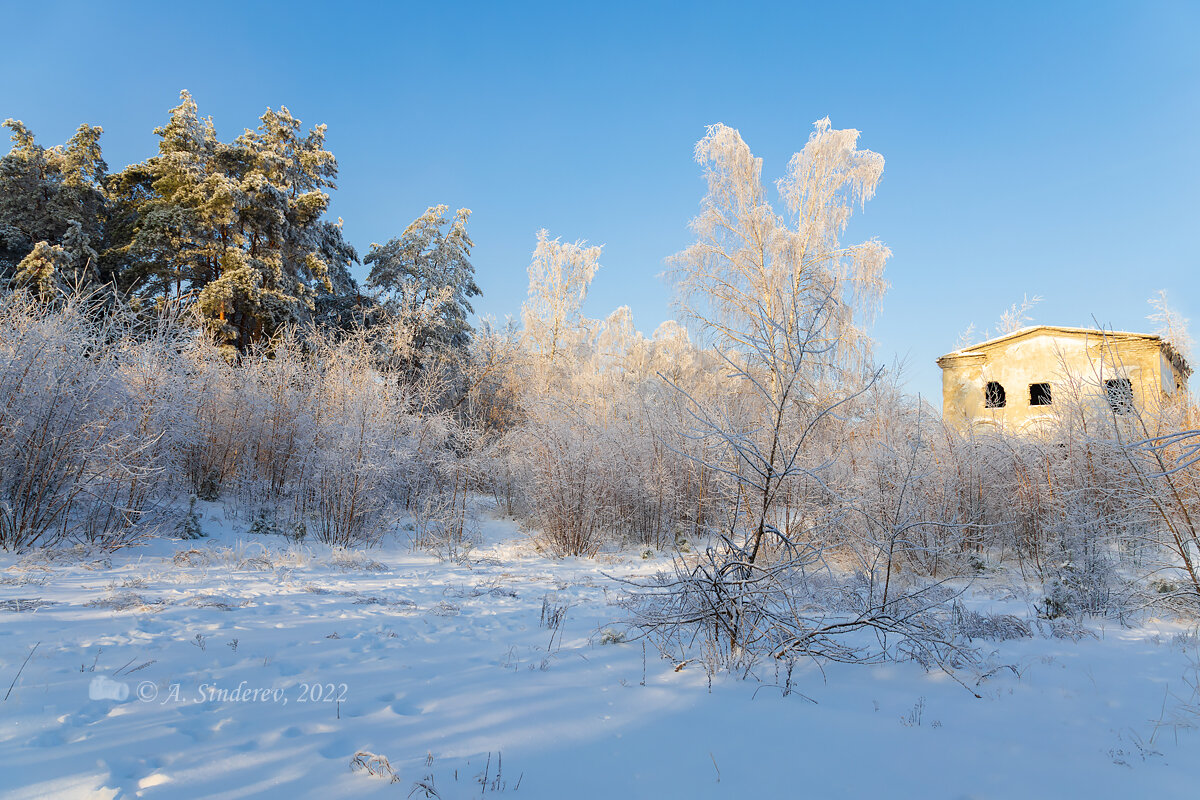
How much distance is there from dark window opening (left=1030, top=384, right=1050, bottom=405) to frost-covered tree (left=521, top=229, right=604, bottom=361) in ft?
50.6

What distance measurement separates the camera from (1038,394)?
62.3 ft

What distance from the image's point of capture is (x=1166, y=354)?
693 inches

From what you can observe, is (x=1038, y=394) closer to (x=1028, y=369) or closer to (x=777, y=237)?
(x=1028, y=369)

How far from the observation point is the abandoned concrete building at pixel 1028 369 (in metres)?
17.1

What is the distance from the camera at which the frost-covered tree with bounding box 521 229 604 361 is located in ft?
72.8

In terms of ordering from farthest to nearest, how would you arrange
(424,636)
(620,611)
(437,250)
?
(437,250) → (620,611) → (424,636)

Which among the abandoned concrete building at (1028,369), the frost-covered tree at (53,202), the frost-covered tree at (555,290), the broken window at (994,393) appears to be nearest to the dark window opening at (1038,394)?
the abandoned concrete building at (1028,369)

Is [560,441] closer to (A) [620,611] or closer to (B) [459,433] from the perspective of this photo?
(B) [459,433]

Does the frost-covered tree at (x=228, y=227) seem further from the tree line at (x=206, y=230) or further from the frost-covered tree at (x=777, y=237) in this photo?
the frost-covered tree at (x=777, y=237)

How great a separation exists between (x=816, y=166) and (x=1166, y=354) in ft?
41.1

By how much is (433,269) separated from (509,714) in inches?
834

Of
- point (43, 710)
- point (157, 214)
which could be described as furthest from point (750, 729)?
point (157, 214)

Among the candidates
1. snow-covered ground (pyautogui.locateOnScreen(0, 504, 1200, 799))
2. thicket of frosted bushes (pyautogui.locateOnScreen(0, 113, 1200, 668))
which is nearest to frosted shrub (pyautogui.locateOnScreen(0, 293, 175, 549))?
thicket of frosted bushes (pyautogui.locateOnScreen(0, 113, 1200, 668))

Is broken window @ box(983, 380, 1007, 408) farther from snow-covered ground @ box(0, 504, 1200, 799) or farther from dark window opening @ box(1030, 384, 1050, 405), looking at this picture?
snow-covered ground @ box(0, 504, 1200, 799)
